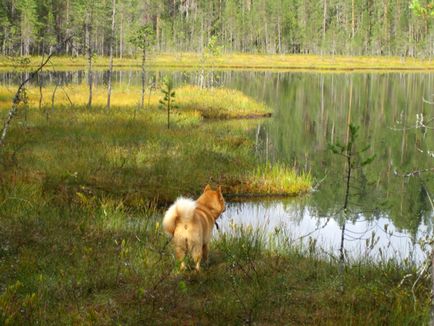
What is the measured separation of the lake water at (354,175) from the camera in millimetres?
12352

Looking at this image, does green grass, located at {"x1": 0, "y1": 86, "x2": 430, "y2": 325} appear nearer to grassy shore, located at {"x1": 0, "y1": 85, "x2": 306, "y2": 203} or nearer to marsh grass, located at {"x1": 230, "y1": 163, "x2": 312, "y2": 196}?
grassy shore, located at {"x1": 0, "y1": 85, "x2": 306, "y2": 203}

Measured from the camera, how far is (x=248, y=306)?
19.8 ft

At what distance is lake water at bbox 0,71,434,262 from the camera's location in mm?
12352

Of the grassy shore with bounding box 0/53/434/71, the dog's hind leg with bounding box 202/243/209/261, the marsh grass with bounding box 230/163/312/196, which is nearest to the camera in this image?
the dog's hind leg with bounding box 202/243/209/261

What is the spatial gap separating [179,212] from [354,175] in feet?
53.4

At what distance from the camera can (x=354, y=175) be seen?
21.6 m

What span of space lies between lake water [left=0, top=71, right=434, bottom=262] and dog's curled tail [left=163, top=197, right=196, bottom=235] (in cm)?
166

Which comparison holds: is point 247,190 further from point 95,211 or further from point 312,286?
point 312,286

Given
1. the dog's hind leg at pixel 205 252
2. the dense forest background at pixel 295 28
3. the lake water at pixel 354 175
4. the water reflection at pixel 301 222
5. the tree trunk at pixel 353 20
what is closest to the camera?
the dog's hind leg at pixel 205 252

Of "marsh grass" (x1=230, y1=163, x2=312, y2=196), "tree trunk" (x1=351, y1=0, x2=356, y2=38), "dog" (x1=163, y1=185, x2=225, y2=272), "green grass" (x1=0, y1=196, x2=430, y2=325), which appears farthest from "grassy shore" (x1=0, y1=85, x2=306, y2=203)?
"tree trunk" (x1=351, y1=0, x2=356, y2=38)

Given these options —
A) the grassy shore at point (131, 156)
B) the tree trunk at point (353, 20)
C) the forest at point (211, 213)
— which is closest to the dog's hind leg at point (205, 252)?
the forest at point (211, 213)

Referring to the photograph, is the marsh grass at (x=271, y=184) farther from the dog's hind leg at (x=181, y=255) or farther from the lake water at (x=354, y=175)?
the dog's hind leg at (x=181, y=255)

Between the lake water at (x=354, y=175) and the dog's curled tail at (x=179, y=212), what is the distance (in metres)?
1.66

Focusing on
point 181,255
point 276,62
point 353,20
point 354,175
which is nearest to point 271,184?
point 354,175
